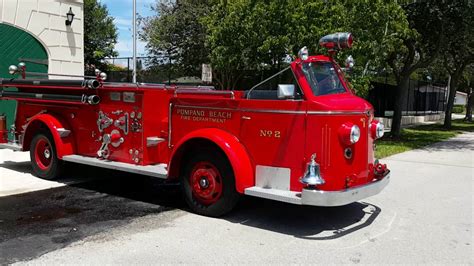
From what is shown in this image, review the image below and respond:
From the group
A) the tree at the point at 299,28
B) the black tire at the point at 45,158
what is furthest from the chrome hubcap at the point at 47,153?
the tree at the point at 299,28

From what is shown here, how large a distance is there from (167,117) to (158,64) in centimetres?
1733

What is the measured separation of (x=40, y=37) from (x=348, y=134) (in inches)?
399

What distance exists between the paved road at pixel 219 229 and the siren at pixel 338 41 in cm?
220

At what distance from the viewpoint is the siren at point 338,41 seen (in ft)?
19.5

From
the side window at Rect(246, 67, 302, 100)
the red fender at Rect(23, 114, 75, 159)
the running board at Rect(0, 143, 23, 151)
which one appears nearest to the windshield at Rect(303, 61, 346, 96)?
the side window at Rect(246, 67, 302, 100)

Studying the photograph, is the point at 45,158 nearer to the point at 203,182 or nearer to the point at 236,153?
the point at 203,182

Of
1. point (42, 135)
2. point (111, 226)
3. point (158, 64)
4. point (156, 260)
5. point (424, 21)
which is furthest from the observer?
point (158, 64)

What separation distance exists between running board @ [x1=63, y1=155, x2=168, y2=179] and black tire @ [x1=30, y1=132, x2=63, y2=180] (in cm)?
59

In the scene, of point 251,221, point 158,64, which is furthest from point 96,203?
point 158,64

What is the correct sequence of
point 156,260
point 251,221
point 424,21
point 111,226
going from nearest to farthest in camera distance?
point 156,260, point 111,226, point 251,221, point 424,21

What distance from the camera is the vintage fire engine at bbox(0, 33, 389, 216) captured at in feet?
17.5

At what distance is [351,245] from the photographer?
17.1 feet

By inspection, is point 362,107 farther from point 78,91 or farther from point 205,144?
point 78,91

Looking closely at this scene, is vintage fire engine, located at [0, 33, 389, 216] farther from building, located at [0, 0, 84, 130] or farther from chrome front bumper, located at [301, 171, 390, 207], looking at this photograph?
building, located at [0, 0, 84, 130]
